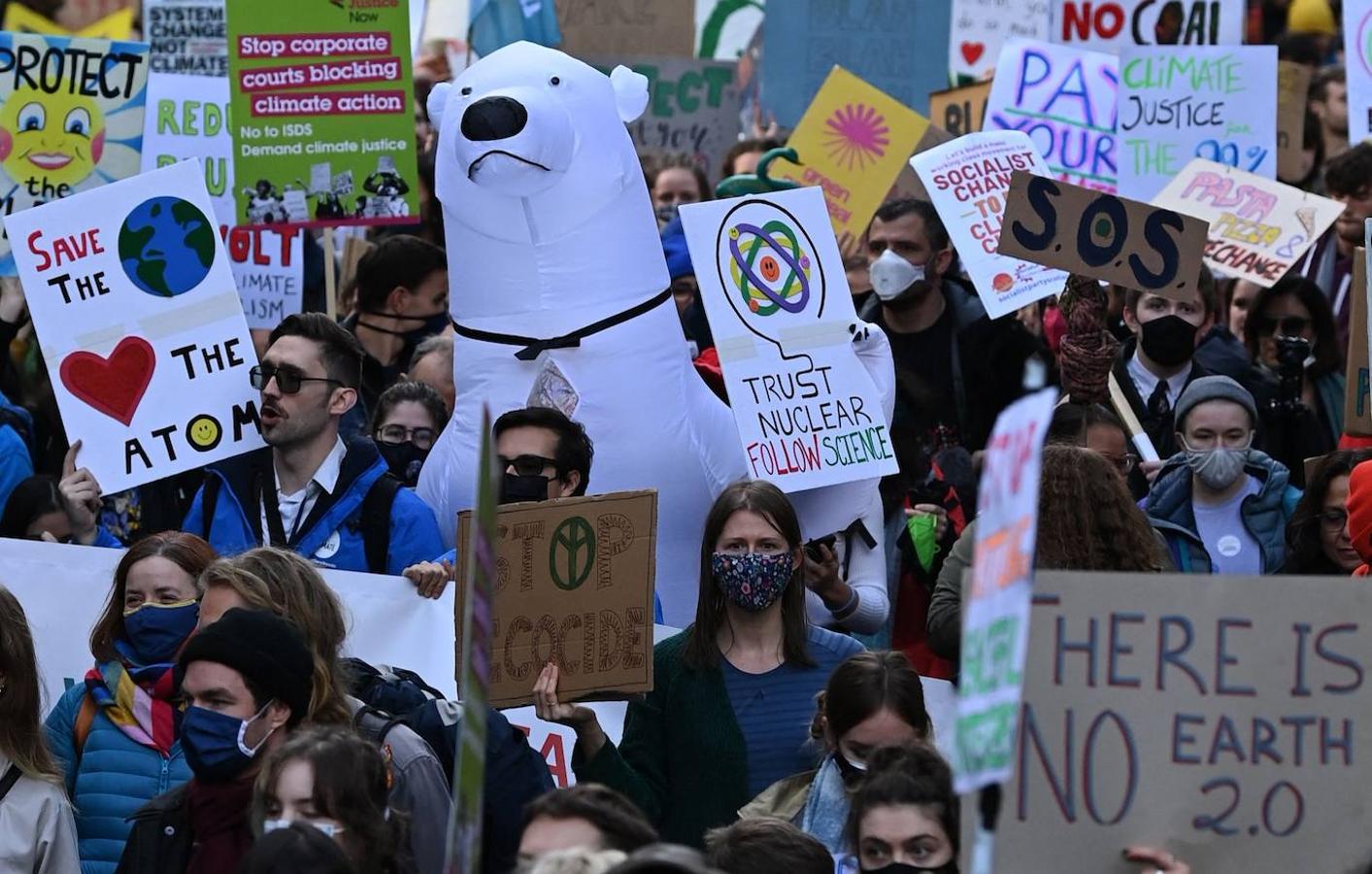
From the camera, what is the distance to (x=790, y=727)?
18.0 ft

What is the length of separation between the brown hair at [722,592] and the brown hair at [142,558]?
1078 millimetres

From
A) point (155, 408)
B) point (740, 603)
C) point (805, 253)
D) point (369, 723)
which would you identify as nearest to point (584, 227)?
point (805, 253)

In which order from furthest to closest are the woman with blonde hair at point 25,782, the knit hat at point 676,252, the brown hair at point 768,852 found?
the knit hat at point 676,252, the woman with blonde hair at point 25,782, the brown hair at point 768,852

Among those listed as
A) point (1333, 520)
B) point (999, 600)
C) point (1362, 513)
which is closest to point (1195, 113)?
point (1333, 520)

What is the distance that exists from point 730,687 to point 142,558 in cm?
132

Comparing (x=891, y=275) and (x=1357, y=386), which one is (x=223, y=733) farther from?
(x=891, y=275)

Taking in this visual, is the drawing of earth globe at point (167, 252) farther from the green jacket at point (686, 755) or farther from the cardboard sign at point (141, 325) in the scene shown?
the green jacket at point (686, 755)

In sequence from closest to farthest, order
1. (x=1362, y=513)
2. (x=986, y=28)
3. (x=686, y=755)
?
(x=686, y=755)
(x=1362, y=513)
(x=986, y=28)

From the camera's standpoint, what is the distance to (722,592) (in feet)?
18.3

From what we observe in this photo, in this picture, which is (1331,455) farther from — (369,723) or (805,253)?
(369,723)

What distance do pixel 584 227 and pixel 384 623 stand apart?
4.31 ft

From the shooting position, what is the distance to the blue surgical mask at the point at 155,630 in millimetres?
5527

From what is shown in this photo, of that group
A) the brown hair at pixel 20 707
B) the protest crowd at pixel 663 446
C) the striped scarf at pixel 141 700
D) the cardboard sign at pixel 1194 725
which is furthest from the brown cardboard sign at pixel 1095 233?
the cardboard sign at pixel 1194 725

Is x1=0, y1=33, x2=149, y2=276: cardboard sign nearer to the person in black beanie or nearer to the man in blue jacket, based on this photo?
the man in blue jacket
